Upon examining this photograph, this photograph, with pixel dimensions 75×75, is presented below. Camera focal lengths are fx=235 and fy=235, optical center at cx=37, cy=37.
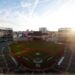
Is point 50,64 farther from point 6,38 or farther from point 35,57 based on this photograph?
point 6,38

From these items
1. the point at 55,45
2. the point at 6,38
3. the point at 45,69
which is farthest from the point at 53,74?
the point at 6,38

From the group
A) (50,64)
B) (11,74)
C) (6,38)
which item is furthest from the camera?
(6,38)

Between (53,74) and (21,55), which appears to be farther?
(21,55)

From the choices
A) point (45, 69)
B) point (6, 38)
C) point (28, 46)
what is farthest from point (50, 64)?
point (6, 38)

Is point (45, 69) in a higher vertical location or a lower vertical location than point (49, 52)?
lower

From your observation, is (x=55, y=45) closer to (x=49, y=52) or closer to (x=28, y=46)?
(x=49, y=52)

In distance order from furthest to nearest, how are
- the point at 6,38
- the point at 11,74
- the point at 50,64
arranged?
the point at 6,38
the point at 50,64
the point at 11,74

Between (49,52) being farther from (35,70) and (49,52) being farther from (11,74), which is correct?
(11,74)

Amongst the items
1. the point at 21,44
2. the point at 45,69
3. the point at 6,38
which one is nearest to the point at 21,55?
the point at 21,44

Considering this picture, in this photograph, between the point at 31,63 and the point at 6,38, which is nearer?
the point at 31,63
